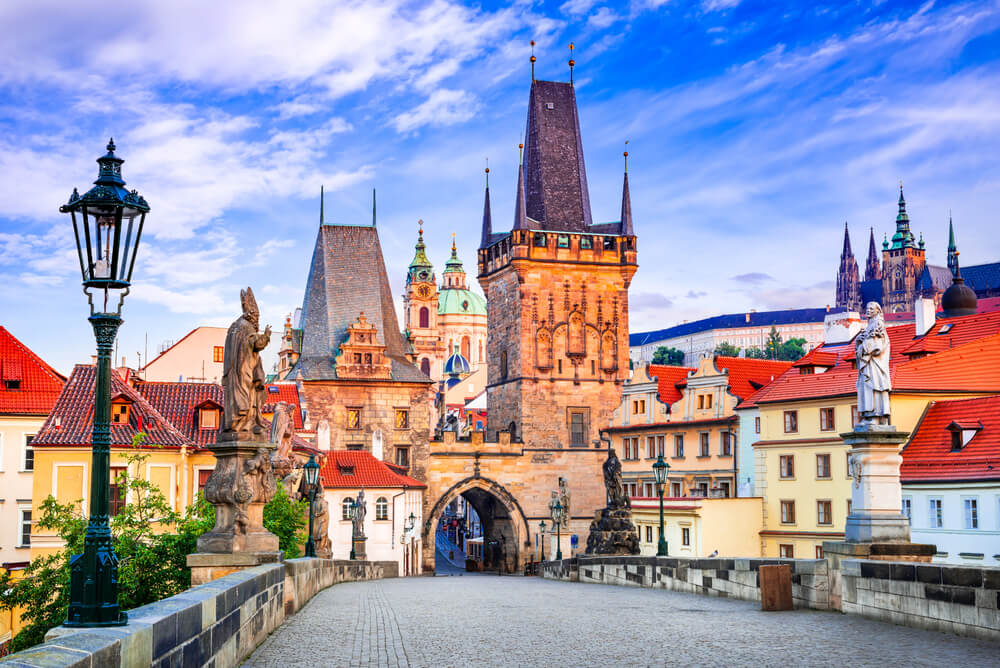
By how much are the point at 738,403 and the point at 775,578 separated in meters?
40.6

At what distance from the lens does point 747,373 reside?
192 ft

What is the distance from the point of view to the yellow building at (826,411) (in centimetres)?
4106

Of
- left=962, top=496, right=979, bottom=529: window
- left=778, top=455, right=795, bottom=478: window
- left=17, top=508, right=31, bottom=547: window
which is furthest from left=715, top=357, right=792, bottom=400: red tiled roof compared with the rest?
left=17, top=508, right=31, bottom=547: window

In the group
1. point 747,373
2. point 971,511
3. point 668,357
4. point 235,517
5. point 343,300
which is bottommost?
point 971,511

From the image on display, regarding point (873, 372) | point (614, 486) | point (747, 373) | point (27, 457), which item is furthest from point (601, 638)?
point (747, 373)

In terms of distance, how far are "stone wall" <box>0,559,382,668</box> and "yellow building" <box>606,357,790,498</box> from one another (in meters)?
44.0

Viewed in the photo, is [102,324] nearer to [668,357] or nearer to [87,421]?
[87,421]

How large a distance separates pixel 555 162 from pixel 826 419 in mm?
36775

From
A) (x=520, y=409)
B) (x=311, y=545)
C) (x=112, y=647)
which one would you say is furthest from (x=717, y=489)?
(x=112, y=647)

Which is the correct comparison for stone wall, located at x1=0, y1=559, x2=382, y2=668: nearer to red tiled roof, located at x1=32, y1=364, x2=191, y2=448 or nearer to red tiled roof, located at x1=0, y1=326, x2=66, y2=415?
red tiled roof, located at x1=32, y1=364, x2=191, y2=448

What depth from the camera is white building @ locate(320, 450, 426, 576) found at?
2272 inches

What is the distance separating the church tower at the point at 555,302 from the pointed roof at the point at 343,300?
26.6ft

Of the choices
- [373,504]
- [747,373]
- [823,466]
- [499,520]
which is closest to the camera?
[823,466]

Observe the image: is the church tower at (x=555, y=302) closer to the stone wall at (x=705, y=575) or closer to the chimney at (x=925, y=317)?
the chimney at (x=925, y=317)
